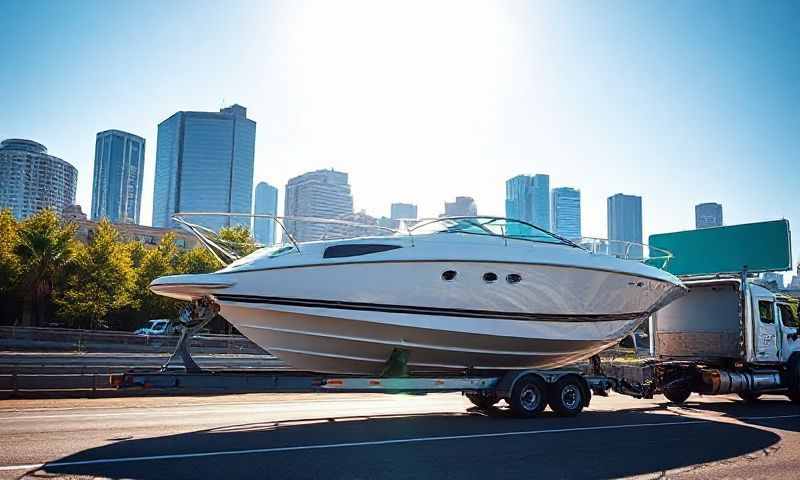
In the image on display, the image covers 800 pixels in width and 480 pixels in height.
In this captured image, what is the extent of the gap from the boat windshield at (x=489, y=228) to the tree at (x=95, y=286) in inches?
1173

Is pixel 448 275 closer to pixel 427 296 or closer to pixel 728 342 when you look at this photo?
pixel 427 296

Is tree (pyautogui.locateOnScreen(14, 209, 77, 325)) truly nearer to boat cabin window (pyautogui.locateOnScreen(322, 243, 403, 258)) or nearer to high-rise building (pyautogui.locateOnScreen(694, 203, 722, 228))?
boat cabin window (pyautogui.locateOnScreen(322, 243, 403, 258))

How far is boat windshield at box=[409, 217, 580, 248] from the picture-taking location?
10.7 m

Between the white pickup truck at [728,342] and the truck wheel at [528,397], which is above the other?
the white pickup truck at [728,342]

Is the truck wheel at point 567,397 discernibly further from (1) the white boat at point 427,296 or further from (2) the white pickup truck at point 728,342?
(2) the white pickup truck at point 728,342

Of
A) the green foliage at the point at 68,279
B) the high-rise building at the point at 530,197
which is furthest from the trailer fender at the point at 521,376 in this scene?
the high-rise building at the point at 530,197

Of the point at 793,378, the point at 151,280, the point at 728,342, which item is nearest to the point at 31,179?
the point at 151,280

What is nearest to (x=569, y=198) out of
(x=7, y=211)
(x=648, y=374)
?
(x=7, y=211)

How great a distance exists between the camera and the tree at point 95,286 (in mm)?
34188

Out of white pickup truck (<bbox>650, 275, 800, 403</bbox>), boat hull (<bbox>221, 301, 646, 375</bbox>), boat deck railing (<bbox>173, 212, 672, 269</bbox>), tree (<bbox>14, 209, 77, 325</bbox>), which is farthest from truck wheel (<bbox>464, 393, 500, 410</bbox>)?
tree (<bbox>14, 209, 77, 325</bbox>)

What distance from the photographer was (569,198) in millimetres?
157750

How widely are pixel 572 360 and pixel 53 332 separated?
2330cm

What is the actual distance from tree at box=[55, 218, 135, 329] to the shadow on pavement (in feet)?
97.2

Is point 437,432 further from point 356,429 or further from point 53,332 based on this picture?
point 53,332
